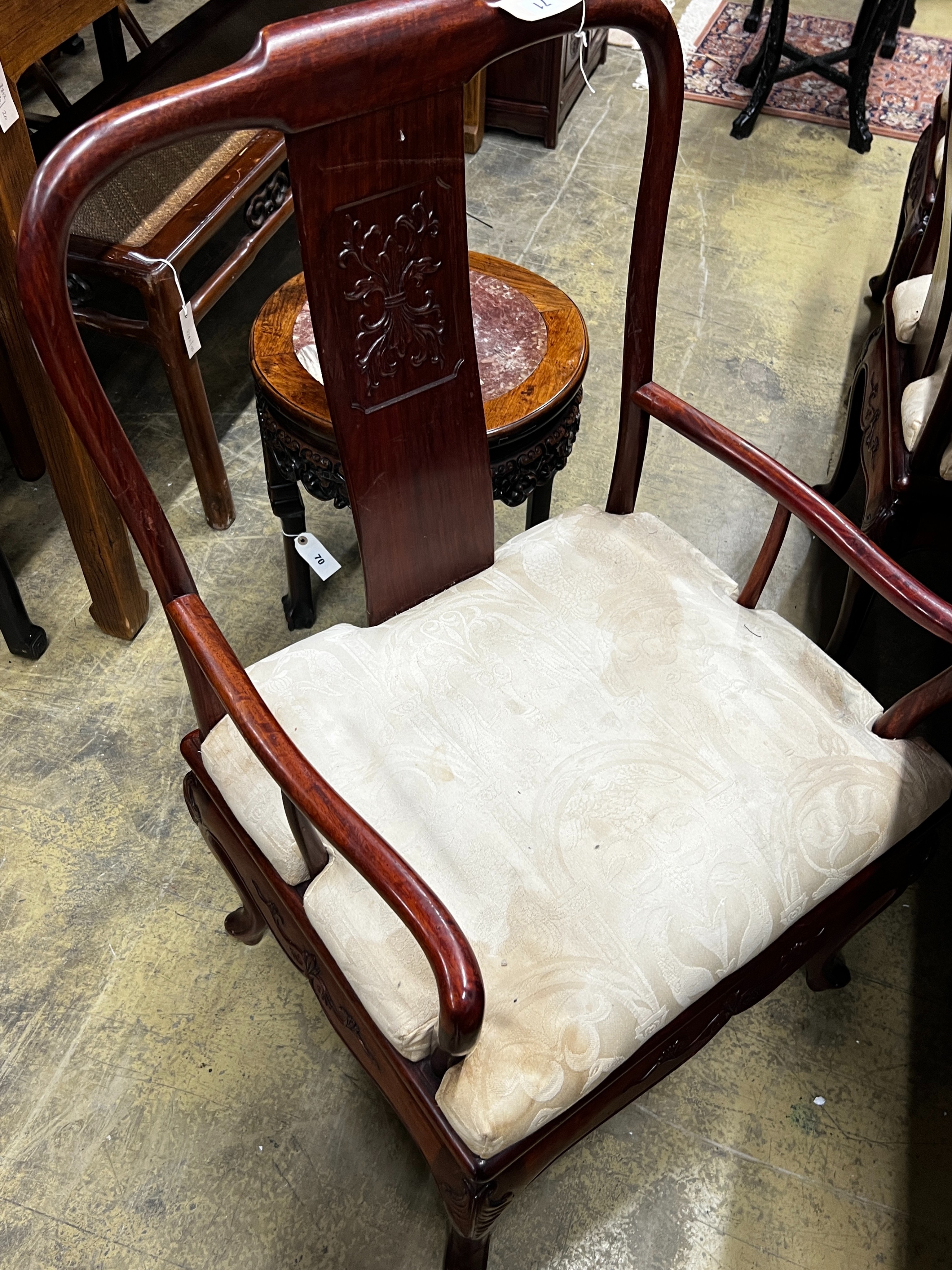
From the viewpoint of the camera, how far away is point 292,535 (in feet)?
5.09

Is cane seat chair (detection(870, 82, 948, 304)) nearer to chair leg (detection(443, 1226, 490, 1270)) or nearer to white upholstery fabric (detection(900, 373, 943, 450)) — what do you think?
white upholstery fabric (detection(900, 373, 943, 450))

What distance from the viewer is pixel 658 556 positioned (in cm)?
114

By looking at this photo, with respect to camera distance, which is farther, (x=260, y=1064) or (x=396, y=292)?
(x=260, y=1064)

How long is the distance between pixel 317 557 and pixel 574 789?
0.52 m

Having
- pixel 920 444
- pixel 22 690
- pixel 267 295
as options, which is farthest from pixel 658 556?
pixel 267 295

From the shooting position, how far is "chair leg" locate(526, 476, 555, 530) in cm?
154

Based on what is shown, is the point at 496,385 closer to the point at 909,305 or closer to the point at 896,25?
the point at 909,305

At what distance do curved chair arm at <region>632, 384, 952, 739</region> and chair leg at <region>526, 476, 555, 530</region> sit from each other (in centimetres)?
45

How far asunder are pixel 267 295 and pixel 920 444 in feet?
5.07

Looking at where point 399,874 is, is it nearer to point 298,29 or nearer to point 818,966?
point 298,29

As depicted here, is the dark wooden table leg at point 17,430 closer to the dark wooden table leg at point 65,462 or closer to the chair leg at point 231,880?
the dark wooden table leg at point 65,462

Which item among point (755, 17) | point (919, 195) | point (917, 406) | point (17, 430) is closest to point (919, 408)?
point (917, 406)

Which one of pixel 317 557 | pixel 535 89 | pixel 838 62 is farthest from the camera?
pixel 838 62

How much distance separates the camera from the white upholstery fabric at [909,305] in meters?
1.57
